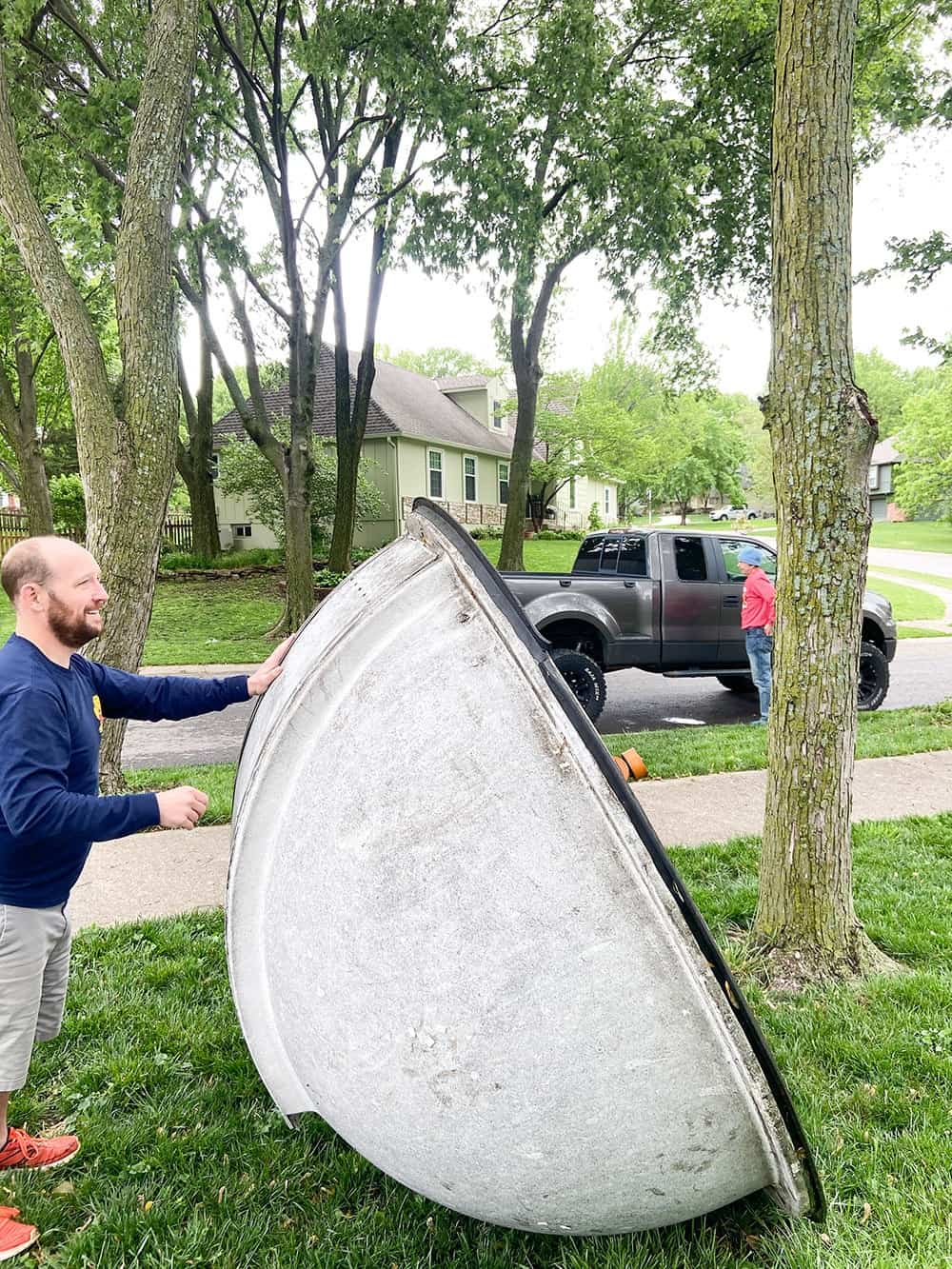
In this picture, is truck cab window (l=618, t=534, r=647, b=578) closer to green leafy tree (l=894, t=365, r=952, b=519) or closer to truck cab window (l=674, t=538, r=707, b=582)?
truck cab window (l=674, t=538, r=707, b=582)

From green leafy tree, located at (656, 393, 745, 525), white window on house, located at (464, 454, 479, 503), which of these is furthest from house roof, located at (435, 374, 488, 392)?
green leafy tree, located at (656, 393, 745, 525)

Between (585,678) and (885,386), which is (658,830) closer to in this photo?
(585,678)

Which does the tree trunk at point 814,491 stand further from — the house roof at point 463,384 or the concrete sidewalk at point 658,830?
the house roof at point 463,384

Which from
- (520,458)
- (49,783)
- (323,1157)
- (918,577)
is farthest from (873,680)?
(918,577)

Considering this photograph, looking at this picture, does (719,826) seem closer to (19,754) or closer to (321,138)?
(19,754)

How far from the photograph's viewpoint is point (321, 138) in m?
14.7

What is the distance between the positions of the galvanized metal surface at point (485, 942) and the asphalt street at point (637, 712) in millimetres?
6840

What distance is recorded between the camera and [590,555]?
10547 millimetres

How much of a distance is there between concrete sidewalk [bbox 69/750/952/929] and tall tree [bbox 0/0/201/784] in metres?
1.04

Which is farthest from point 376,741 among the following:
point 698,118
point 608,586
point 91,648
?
point 698,118

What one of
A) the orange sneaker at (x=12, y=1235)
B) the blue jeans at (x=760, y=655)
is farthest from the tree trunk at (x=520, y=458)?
the orange sneaker at (x=12, y=1235)

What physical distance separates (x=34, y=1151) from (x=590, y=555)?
8945 mm

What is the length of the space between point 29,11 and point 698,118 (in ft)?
33.3

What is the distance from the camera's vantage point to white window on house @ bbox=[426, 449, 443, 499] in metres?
30.8
